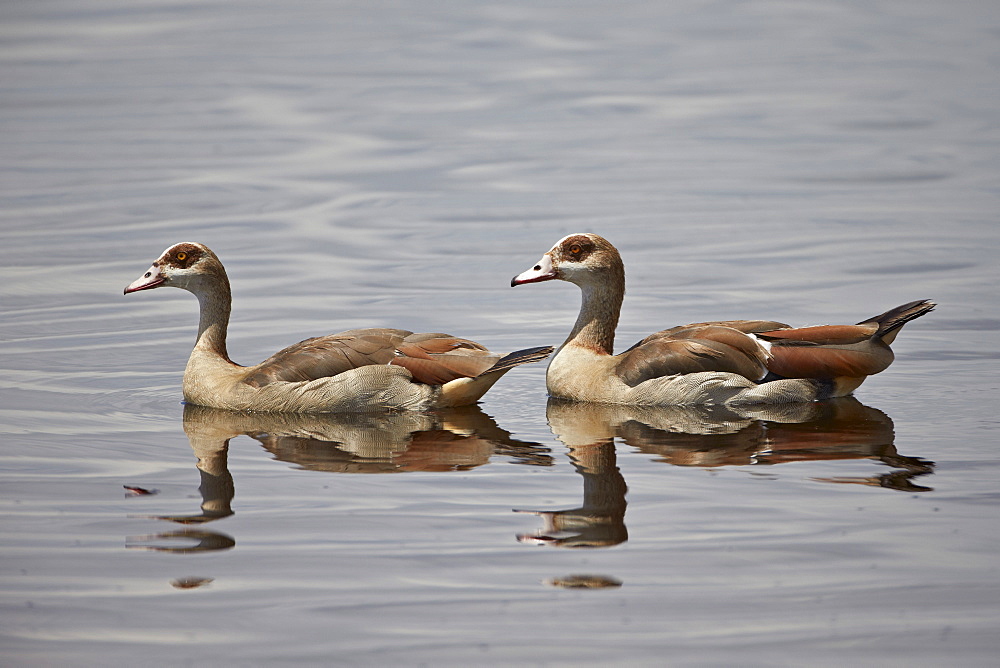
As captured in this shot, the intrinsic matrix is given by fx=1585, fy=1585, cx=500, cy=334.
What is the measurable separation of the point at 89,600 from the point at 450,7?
35966 mm

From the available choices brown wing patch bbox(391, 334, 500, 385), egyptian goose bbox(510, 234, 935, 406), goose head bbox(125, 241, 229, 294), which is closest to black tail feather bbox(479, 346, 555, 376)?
brown wing patch bbox(391, 334, 500, 385)

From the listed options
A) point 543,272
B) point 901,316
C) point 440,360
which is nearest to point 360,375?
point 440,360

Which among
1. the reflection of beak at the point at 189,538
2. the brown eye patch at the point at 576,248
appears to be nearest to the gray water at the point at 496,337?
the reflection of beak at the point at 189,538

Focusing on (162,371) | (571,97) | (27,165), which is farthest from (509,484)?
(571,97)

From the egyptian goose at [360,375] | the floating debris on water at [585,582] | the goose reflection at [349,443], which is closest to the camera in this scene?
the floating debris on water at [585,582]

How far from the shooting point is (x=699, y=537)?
9.22 meters

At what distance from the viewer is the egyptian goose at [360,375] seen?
41.4 feet

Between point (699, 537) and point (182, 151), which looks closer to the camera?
point (699, 537)

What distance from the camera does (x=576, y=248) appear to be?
527 inches

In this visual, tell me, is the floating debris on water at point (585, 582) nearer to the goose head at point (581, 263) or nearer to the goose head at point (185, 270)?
the goose head at point (581, 263)

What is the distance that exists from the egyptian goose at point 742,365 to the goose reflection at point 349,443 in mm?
1167

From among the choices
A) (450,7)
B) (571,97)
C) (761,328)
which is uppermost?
(450,7)

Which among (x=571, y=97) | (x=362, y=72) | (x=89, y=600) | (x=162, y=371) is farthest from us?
(x=362, y=72)

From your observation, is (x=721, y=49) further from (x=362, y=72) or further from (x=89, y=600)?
(x=89, y=600)
